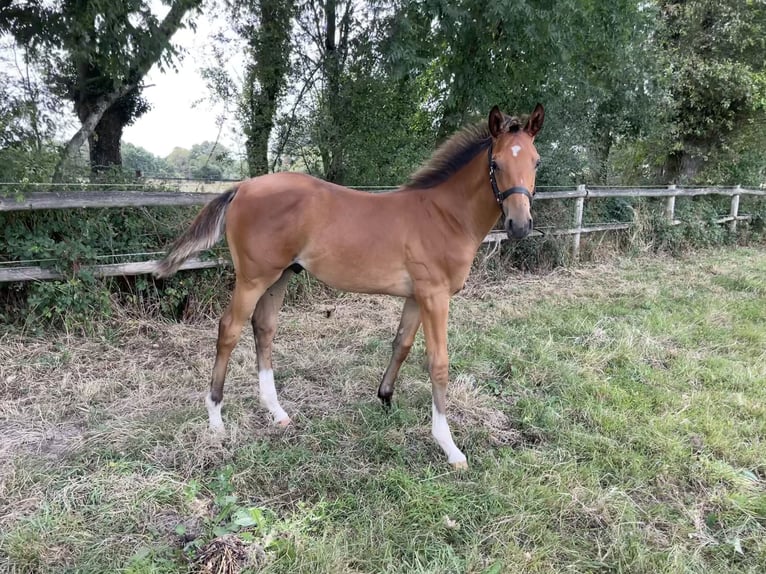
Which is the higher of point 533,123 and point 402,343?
point 533,123

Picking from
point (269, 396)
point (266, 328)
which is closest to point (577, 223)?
point (266, 328)

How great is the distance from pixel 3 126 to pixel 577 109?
7.36 m

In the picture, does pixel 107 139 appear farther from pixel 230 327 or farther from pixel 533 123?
pixel 533 123

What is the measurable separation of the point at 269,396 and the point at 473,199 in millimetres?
1737

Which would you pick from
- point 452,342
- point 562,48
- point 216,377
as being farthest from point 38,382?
point 562,48

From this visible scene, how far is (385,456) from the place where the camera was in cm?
242

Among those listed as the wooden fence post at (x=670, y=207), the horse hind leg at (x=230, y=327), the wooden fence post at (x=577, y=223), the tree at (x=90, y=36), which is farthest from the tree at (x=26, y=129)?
the wooden fence post at (x=670, y=207)

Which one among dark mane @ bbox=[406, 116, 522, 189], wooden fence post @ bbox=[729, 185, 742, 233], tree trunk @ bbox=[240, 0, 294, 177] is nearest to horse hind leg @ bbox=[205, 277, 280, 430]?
dark mane @ bbox=[406, 116, 522, 189]

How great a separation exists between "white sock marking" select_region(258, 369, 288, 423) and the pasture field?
99 mm

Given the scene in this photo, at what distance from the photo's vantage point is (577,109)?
720 centimetres

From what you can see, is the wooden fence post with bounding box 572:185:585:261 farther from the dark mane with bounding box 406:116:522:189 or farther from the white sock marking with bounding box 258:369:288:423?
the white sock marking with bounding box 258:369:288:423

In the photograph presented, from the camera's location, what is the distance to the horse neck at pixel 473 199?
253cm

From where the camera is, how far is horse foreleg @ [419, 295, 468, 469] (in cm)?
248

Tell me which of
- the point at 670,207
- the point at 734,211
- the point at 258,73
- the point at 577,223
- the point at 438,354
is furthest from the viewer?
the point at 734,211
